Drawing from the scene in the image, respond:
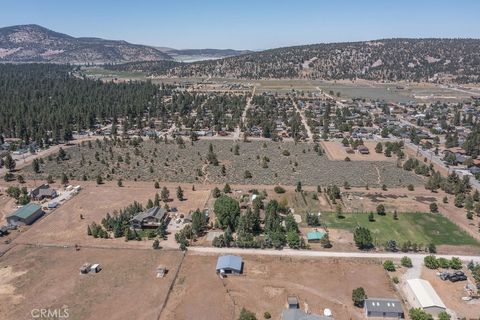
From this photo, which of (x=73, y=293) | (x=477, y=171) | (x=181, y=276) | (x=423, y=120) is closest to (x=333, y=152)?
(x=477, y=171)

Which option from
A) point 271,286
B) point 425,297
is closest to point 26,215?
point 271,286

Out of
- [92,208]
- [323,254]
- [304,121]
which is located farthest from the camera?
[304,121]

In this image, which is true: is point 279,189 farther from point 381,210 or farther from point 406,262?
point 406,262

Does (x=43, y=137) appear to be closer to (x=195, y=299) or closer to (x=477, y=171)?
(x=195, y=299)

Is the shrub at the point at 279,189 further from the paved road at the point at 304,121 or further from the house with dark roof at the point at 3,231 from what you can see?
the house with dark roof at the point at 3,231

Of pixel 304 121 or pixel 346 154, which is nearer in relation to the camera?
pixel 346 154
